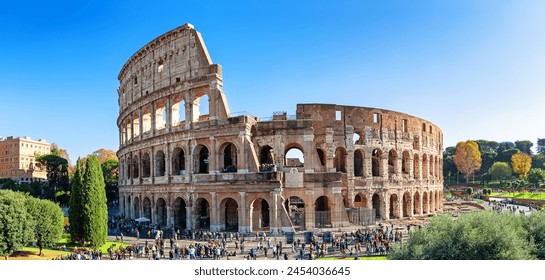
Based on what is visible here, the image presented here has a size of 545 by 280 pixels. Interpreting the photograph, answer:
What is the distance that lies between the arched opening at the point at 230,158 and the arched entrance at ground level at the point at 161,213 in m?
7.00

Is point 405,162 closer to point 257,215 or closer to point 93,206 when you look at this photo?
point 257,215

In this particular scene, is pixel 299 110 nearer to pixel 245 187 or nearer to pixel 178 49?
pixel 245 187

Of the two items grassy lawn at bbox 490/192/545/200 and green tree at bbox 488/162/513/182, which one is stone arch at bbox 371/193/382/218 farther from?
green tree at bbox 488/162/513/182

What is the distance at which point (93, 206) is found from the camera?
22.4 metres

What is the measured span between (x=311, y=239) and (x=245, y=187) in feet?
20.4

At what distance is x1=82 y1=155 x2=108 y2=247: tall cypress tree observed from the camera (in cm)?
2206

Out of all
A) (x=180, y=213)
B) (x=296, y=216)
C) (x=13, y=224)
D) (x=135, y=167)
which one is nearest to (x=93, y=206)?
(x=13, y=224)

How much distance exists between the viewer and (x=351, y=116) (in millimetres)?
28938

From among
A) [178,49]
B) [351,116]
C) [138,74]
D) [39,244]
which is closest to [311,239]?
[351,116]

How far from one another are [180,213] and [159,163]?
467 cm

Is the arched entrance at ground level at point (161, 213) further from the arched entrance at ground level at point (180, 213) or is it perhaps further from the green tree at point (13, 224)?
the green tree at point (13, 224)

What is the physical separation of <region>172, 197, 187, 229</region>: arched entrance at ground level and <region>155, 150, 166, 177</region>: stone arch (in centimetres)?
319

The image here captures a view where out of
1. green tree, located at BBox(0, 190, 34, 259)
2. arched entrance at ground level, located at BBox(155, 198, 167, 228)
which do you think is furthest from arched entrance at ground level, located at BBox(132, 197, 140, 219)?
green tree, located at BBox(0, 190, 34, 259)

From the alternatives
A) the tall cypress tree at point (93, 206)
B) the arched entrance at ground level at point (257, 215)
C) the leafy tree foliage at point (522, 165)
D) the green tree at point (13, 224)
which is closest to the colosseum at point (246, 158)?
the arched entrance at ground level at point (257, 215)
